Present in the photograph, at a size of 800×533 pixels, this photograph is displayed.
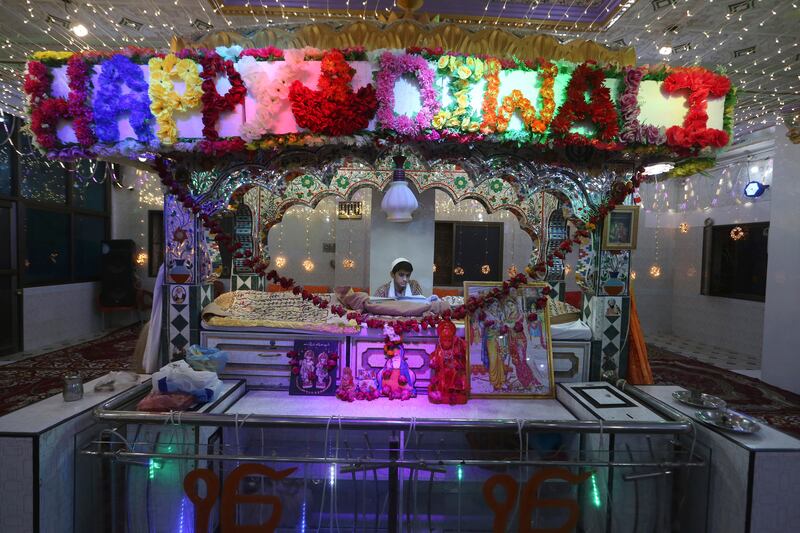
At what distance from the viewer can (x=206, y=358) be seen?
3.42 m

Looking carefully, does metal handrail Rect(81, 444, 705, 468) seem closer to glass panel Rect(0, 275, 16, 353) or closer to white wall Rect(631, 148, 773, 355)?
glass panel Rect(0, 275, 16, 353)

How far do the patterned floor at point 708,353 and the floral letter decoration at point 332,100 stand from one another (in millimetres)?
7719

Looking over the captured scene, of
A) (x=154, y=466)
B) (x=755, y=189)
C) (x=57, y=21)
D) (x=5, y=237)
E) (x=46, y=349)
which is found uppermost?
(x=57, y=21)

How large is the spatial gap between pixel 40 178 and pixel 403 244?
23.2 ft

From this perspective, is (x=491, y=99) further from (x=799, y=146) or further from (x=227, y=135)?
(x=799, y=146)

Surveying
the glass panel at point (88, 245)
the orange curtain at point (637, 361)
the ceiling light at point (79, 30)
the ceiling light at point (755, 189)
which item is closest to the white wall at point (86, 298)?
the glass panel at point (88, 245)

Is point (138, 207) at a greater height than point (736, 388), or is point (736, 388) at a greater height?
point (138, 207)

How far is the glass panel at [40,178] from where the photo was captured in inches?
289

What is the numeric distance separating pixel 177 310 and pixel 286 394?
1238 mm

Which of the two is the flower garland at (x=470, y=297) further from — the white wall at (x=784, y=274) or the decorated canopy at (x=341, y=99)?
the white wall at (x=784, y=274)

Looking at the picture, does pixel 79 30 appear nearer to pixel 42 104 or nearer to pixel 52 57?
pixel 52 57

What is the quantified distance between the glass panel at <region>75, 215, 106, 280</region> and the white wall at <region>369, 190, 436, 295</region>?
6777 mm

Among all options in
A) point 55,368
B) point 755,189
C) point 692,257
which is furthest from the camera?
point 692,257

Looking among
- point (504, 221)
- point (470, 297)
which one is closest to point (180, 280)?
point (470, 297)
